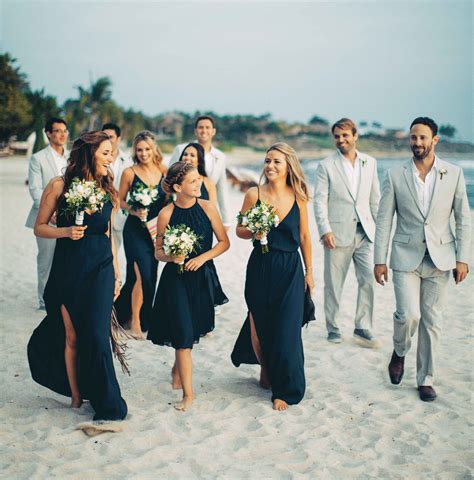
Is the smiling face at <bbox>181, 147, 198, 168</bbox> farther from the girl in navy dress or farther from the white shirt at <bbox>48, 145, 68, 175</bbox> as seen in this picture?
the white shirt at <bbox>48, 145, 68, 175</bbox>

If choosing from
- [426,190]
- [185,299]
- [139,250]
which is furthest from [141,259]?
[426,190]

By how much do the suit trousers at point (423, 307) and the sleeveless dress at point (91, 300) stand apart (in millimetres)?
2696

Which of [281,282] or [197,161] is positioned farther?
[197,161]

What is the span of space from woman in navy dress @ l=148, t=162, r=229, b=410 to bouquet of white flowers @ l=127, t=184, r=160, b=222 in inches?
78.1

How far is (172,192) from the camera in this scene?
6160mm

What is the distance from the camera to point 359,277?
312 inches

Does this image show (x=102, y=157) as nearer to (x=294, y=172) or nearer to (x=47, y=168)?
(x=294, y=172)

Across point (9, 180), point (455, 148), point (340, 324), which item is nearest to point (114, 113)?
point (455, 148)

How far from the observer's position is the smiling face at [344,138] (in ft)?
25.2

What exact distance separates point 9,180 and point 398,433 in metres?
31.3

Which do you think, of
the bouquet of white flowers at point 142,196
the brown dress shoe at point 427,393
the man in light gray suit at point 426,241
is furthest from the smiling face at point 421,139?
the bouquet of white flowers at point 142,196

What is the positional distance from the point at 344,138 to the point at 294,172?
6.13ft

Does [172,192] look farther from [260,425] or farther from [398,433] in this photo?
[398,433]

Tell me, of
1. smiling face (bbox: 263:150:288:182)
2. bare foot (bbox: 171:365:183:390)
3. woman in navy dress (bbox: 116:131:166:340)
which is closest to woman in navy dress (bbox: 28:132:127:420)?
bare foot (bbox: 171:365:183:390)
